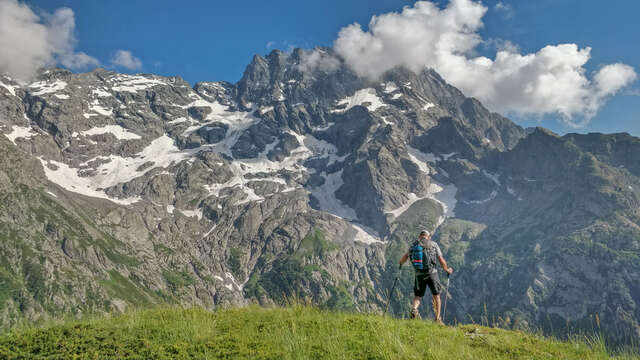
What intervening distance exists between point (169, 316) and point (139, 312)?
1.42 meters

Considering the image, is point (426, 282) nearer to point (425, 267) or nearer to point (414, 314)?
point (425, 267)

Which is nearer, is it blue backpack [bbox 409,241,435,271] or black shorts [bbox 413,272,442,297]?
black shorts [bbox 413,272,442,297]

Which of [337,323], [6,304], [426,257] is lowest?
[6,304]

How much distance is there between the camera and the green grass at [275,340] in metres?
9.38

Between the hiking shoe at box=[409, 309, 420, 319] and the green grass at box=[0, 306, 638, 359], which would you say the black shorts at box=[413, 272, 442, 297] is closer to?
the hiking shoe at box=[409, 309, 420, 319]

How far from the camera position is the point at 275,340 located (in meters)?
A: 10.1

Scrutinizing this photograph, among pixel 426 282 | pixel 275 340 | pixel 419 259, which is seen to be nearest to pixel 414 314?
pixel 426 282

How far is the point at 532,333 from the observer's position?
12.8 m

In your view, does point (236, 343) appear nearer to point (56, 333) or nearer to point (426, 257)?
point (56, 333)

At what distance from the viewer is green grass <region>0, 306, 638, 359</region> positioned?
9.38 meters

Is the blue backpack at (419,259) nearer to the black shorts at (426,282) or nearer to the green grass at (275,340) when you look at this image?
the black shorts at (426,282)

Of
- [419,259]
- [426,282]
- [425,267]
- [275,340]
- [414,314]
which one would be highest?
[419,259]

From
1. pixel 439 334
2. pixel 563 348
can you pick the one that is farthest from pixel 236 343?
pixel 563 348

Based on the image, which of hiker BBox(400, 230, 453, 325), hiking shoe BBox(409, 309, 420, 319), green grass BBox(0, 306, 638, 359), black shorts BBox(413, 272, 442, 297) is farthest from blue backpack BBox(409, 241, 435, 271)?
green grass BBox(0, 306, 638, 359)
